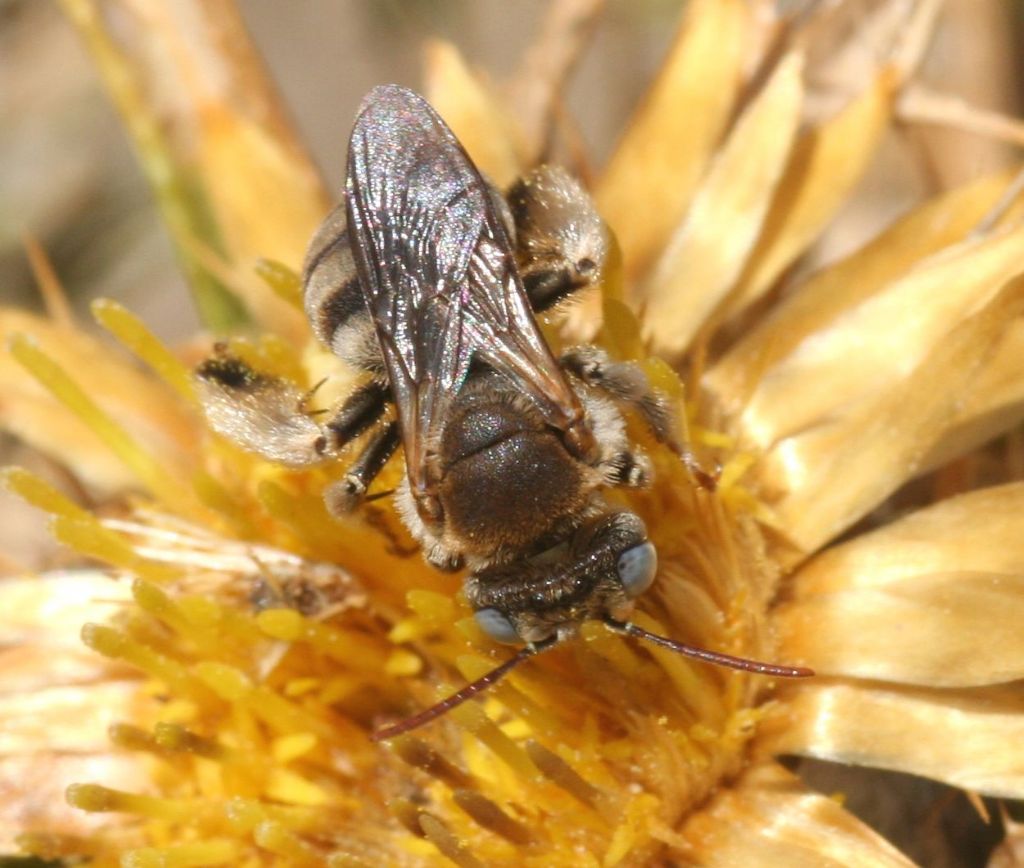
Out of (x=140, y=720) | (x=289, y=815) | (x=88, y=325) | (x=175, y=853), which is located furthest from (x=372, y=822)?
(x=88, y=325)

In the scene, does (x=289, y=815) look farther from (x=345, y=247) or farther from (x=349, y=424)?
(x=345, y=247)

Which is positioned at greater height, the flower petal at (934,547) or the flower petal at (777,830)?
the flower petal at (934,547)

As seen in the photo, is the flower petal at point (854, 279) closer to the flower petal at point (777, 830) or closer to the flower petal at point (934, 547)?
the flower petal at point (934, 547)

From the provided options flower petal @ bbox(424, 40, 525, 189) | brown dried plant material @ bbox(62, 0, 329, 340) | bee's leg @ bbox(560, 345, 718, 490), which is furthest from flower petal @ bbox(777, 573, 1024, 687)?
brown dried plant material @ bbox(62, 0, 329, 340)

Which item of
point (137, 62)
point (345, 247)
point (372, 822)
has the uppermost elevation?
point (137, 62)

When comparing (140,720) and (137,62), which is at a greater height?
(137,62)

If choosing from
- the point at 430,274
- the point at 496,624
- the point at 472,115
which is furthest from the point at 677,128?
the point at 496,624

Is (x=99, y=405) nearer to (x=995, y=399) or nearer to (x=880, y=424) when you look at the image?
(x=880, y=424)

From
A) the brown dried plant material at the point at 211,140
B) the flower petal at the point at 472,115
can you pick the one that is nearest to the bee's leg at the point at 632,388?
the flower petal at the point at 472,115
